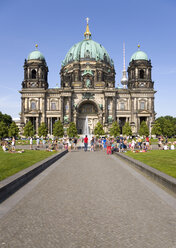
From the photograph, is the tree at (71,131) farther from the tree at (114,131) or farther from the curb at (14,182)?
the curb at (14,182)

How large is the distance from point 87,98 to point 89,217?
79957 mm

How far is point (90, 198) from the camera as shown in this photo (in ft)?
25.5

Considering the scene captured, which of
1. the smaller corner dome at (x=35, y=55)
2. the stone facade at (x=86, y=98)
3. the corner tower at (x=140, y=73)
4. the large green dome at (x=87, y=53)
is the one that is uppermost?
the large green dome at (x=87, y=53)

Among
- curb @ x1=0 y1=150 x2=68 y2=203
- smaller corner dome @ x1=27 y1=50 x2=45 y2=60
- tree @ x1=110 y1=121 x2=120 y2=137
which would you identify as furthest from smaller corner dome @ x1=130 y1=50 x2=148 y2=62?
curb @ x1=0 y1=150 x2=68 y2=203

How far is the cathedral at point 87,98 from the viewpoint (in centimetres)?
8275

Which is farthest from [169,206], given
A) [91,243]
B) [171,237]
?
Result: [91,243]

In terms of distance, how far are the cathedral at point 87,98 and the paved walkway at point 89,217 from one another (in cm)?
7203

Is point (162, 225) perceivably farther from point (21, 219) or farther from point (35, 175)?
point (35, 175)

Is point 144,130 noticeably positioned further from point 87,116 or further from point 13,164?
point 13,164

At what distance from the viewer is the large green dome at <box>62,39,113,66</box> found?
94.8m

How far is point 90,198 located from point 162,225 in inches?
112

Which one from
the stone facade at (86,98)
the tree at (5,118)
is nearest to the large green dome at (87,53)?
the stone facade at (86,98)

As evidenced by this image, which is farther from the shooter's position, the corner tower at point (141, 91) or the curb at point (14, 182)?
the corner tower at point (141, 91)

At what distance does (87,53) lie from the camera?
94.6 meters
